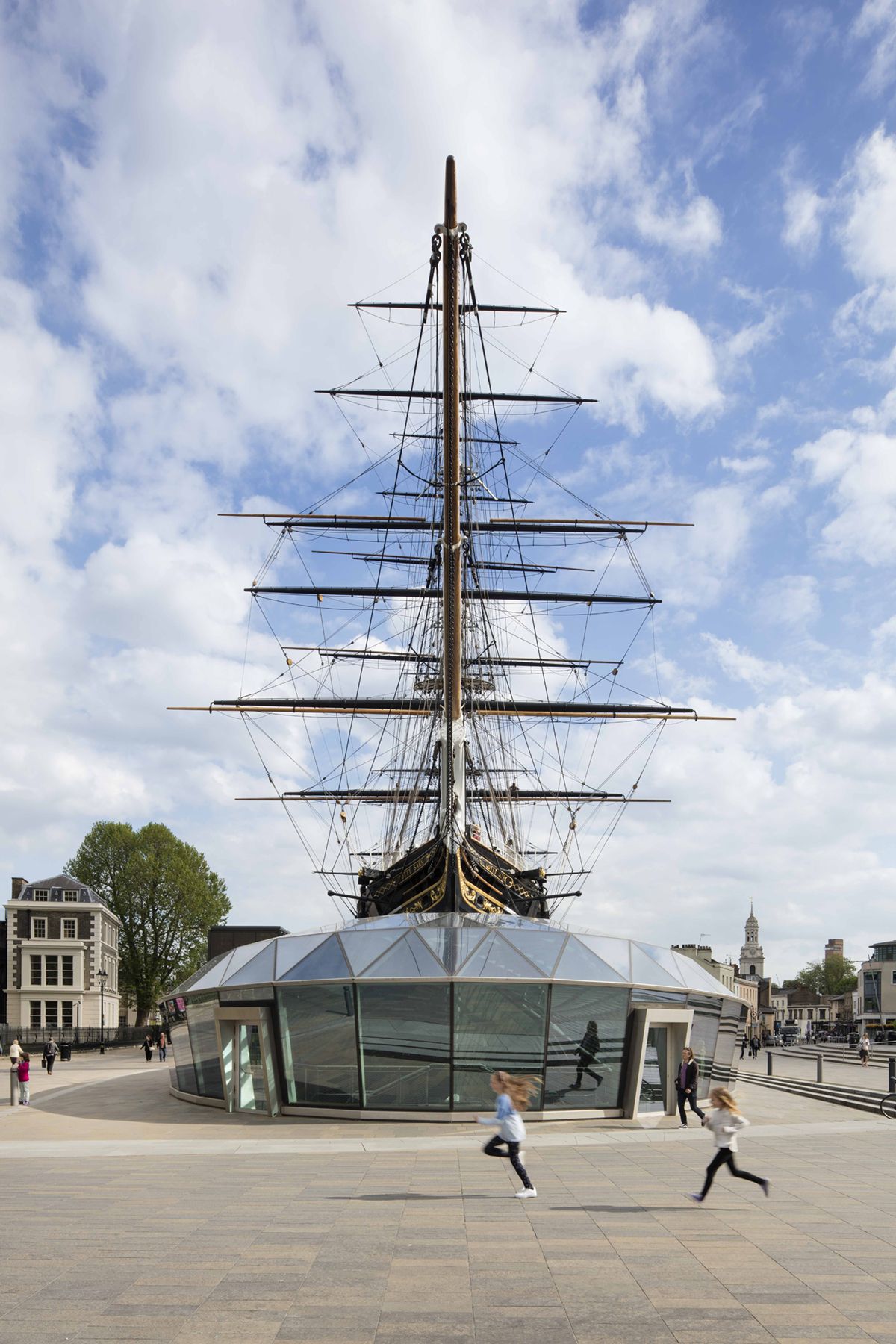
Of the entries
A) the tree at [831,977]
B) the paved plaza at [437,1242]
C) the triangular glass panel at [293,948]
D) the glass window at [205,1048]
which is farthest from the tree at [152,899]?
the tree at [831,977]

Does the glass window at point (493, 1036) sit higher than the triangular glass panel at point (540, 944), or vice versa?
the triangular glass panel at point (540, 944)

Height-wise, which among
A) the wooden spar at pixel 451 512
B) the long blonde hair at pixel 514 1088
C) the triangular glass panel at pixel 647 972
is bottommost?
the long blonde hair at pixel 514 1088

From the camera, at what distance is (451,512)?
29.7 metres

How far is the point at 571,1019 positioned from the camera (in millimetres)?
19562

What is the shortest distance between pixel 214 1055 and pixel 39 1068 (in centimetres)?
2563

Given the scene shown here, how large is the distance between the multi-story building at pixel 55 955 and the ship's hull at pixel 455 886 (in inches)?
1700

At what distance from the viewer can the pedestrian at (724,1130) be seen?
11.4m

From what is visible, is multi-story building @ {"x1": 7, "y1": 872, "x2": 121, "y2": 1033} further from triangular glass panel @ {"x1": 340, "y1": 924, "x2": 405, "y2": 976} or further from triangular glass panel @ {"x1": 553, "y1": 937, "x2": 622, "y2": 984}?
triangular glass panel @ {"x1": 553, "y1": 937, "x2": 622, "y2": 984}

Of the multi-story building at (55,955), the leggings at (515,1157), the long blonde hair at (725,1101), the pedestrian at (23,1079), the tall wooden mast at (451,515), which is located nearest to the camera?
the long blonde hair at (725,1101)

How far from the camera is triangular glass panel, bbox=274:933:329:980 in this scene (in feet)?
66.6

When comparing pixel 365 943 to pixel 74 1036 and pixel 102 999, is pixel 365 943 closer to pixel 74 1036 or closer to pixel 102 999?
pixel 74 1036

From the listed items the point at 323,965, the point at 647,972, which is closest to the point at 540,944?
the point at 647,972

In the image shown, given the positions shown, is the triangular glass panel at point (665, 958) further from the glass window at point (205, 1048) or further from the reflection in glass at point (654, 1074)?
the glass window at point (205, 1048)

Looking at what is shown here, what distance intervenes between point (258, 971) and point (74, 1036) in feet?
157
